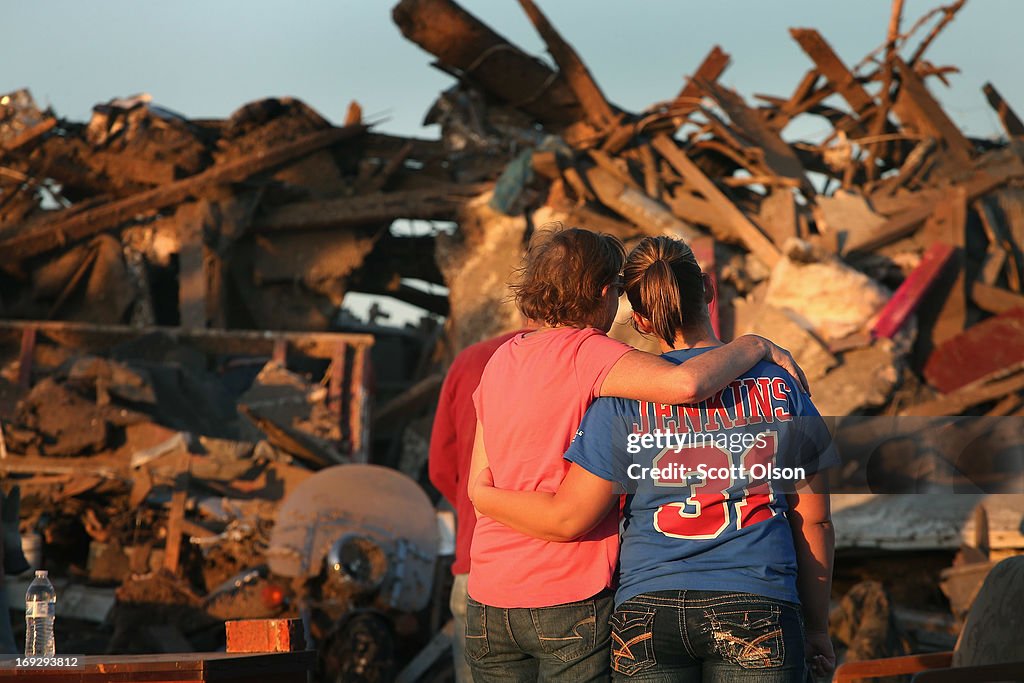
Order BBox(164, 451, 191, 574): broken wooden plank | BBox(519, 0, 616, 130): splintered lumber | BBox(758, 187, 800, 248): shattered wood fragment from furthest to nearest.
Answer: BBox(519, 0, 616, 130): splintered lumber, BBox(758, 187, 800, 248): shattered wood fragment, BBox(164, 451, 191, 574): broken wooden plank

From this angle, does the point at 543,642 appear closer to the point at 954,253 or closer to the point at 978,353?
the point at 978,353

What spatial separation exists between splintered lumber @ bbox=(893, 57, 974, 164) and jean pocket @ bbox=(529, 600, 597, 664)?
1040 centimetres

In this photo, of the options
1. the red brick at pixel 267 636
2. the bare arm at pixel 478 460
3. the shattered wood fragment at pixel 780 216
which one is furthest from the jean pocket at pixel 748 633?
the shattered wood fragment at pixel 780 216

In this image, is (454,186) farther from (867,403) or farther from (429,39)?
(867,403)

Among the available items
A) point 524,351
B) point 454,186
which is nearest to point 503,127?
point 454,186

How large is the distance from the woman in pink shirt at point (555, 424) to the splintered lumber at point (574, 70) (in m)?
9.81

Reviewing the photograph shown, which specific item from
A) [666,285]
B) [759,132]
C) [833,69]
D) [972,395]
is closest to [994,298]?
[972,395]

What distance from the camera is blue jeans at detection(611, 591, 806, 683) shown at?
2277 millimetres

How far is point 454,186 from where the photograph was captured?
12406 millimetres

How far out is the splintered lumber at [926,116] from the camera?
38.7 ft

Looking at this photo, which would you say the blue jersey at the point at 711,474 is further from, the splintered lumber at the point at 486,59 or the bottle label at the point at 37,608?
the splintered lumber at the point at 486,59

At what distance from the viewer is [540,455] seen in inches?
104

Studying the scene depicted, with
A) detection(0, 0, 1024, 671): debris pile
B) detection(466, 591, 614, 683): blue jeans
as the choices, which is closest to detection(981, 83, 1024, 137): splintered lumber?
detection(0, 0, 1024, 671): debris pile

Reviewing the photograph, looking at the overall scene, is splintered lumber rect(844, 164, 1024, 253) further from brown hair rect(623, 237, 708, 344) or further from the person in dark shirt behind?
brown hair rect(623, 237, 708, 344)
